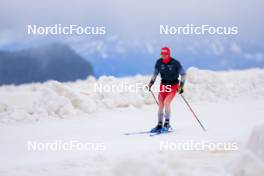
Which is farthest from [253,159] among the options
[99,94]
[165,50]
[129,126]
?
[99,94]

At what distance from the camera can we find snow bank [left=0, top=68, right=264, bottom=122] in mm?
8773

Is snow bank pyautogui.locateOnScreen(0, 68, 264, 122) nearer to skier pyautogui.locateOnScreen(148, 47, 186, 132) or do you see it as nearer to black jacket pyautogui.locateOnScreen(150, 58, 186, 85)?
skier pyautogui.locateOnScreen(148, 47, 186, 132)

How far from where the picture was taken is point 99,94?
10195mm

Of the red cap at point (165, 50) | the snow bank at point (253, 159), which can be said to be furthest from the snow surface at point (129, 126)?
the red cap at point (165, 50)

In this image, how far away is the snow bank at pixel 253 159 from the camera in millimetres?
3650

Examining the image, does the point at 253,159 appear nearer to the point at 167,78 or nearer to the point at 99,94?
the point at 167,78

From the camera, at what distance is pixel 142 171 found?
3.87 meters

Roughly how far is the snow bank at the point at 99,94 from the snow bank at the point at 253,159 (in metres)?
5.18

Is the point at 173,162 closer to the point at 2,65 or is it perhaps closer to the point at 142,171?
the point at 142,171

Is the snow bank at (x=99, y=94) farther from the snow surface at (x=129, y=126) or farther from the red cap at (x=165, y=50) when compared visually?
the red cap at (x=165, y=50)

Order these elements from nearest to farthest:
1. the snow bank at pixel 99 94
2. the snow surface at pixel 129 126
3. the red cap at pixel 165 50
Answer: the snow surface at pixel 129 126, the red cap at pixel 165 50, the snow bank at pixel 99 94

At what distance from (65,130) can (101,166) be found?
3261 mm

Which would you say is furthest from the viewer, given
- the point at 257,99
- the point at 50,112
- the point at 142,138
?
the point at 257,99

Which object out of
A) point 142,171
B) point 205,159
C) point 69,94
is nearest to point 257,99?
point 69,94
